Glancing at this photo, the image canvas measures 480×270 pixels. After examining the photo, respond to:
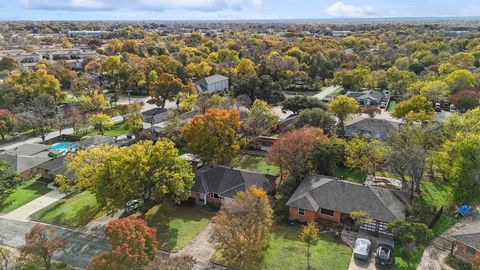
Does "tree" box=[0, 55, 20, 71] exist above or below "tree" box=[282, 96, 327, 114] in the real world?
above

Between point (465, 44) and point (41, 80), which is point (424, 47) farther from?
point (41, 80)

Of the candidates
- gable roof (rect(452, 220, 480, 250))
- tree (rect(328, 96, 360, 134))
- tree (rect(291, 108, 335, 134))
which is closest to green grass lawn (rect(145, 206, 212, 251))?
tree (rect(291, 108, 335, 134))

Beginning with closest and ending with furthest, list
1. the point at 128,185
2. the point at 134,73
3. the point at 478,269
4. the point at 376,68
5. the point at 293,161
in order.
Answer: the point at 478,269 < the point at 128,185 < the point at 293,161 < the point at 134,73 < the point at 376,68

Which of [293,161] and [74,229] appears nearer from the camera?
[74,229]

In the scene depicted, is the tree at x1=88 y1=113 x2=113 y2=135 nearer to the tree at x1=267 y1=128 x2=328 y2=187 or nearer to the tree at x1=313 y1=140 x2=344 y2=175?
the tree at x1=267 y1=128 x2=328 y2=187

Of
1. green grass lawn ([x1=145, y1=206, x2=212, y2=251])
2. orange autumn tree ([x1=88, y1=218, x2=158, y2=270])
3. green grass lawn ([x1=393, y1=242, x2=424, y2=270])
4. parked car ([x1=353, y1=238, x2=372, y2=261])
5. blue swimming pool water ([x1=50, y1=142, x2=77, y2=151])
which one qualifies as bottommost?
green grass lawn ([x1=145, y1=206, x2=212, y2=251])

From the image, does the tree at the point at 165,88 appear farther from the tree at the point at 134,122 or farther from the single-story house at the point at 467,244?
the single-story house at the point at 467,244

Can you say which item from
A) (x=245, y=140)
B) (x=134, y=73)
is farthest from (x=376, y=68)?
(x=245, y=140)

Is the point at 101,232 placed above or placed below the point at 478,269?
below
